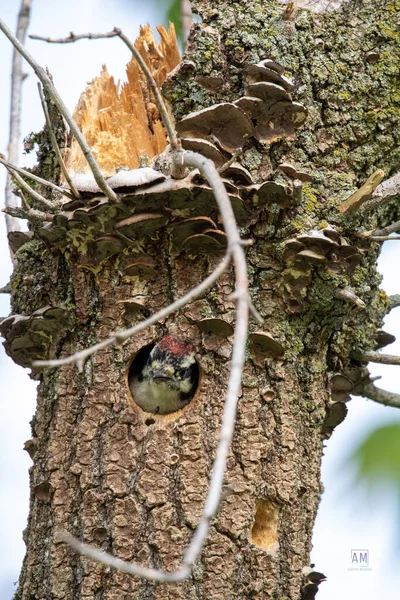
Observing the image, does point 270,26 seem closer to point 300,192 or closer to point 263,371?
point 300,192

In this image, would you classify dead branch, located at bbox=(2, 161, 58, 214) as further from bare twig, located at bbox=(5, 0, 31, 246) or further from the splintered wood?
bare twig, located at bbox=(5, 0, 31, 246)

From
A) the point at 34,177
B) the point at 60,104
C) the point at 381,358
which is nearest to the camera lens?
the point at 60,104

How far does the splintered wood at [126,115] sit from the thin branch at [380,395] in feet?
4.46

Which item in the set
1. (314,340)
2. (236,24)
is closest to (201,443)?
(314,340)

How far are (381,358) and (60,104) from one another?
1701mm

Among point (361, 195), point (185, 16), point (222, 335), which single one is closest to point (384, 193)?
point (361, 195)

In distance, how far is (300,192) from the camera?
272cm

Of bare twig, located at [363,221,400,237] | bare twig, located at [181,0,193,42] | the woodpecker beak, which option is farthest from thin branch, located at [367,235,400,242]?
bare twig, located at [181,0,193,42]

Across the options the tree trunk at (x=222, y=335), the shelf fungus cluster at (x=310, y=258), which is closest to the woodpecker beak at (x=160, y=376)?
the tree trunk at (x=222, y=335)

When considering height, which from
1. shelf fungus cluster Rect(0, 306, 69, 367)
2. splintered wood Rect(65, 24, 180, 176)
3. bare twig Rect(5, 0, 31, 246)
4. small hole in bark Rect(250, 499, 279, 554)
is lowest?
small hole in bark Rect(250, 499, 279, 554)

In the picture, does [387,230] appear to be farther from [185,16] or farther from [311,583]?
[185,16]

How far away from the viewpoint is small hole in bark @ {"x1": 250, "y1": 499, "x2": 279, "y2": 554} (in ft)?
8.66

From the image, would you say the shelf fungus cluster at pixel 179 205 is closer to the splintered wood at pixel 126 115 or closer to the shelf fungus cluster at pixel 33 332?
the shelf fungus cluster at pixel 33 332

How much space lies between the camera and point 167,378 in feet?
8.90
